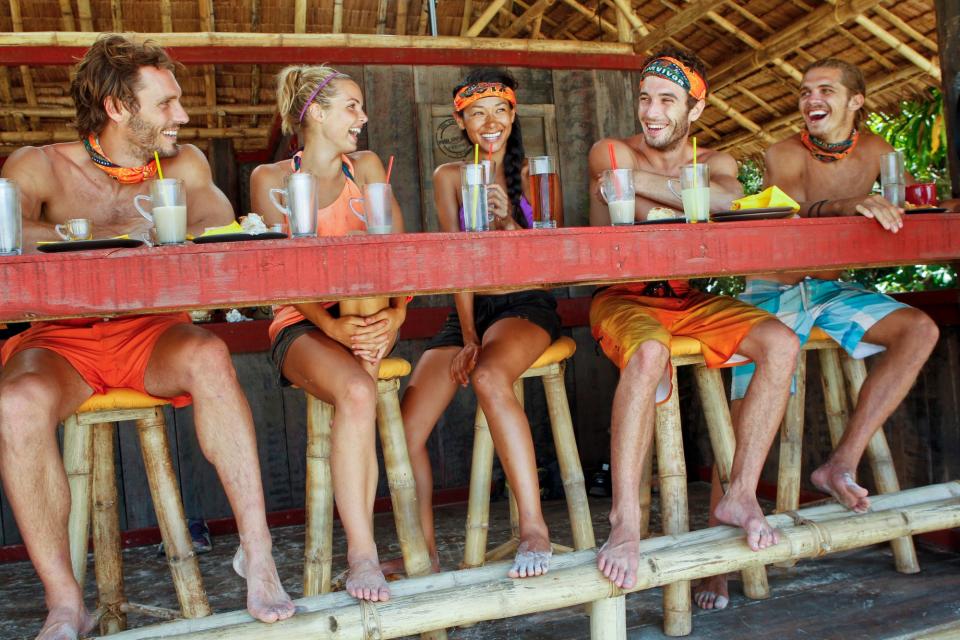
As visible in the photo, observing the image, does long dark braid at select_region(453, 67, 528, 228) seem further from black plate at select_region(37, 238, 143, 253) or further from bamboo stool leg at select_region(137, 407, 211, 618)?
black plate at select_region(37, 238, 143, 253)

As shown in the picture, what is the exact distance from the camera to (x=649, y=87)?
2820 millimetres

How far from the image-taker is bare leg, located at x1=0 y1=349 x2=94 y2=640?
1.82 m

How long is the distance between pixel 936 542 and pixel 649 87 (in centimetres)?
184

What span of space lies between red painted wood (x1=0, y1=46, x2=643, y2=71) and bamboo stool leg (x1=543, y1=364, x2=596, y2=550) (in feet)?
8.80

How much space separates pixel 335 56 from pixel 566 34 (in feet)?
12.0

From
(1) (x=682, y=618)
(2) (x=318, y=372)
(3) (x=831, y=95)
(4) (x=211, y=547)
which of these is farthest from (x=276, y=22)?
(1) (x=682, y=618)

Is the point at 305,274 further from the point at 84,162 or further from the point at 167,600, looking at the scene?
the point at 167,600

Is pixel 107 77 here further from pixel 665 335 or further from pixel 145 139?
pixel 665 335

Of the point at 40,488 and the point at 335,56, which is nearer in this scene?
the point at 40,488

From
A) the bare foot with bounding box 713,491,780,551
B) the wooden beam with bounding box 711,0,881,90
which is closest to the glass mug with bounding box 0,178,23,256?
the bare foot with bounding box 713,491,780,551

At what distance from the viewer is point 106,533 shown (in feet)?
7.82

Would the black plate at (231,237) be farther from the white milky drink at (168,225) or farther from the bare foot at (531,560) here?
the bare foot at (531,560)

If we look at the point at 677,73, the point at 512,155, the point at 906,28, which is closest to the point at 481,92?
the point at 512,155

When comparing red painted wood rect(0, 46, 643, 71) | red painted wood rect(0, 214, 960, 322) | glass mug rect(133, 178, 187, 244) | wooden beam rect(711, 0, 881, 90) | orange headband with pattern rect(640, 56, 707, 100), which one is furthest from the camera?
wooden beam rect(711, 0, 881, 90)
